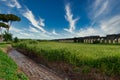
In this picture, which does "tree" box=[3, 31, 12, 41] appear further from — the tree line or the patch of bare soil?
the patch of bare soil

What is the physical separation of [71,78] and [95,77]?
114 inches

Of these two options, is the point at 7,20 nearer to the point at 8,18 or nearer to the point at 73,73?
the point at 8,18

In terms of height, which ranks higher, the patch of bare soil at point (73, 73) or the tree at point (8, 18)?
the tree at point (8, 18)

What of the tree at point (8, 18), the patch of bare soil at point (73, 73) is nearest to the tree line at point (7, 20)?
the tree at point (8, 18)

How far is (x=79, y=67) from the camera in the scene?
53.2 ft

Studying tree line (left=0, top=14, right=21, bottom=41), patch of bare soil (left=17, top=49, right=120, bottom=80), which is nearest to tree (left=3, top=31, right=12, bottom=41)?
tree line (left=0, top=14, right=21, bottom=41)

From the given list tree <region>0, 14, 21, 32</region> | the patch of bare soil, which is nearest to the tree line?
tree <region>0, 14, 21, 32</region>

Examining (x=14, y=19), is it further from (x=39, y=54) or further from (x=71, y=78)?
(x=71, y=78)

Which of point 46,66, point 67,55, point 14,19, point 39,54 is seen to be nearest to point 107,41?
point 39,54

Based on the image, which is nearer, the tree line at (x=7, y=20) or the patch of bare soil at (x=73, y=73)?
the patch of bare soil at (x=73, y=73)

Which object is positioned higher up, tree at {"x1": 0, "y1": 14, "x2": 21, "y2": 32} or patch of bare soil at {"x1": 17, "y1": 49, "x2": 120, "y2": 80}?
tree at {"x1": 0, "y1": 14, "x2": 21, "y2": 32}

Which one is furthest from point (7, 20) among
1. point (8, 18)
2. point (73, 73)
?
point (73, 73)

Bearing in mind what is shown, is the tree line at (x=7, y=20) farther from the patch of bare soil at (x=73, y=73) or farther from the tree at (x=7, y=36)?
the patch of bare soil at (x=73, y=73)

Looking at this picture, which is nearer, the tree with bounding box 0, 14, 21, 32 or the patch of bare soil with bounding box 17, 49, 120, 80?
the patch of bare soil with bounding box 17, 49, 120, 80
